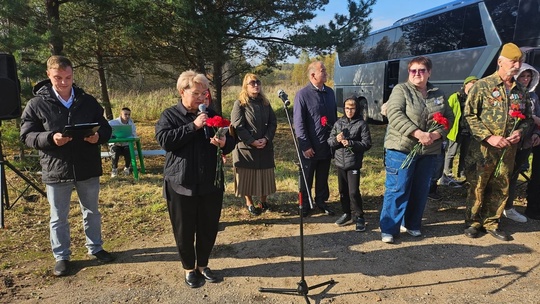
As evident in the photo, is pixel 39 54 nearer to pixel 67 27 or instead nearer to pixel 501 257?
pixel 67 27

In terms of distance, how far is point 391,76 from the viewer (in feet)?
38.5

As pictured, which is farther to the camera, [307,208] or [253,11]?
[253,11]

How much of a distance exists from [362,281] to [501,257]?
1.50 m

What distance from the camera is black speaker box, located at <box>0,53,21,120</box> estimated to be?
163 inches

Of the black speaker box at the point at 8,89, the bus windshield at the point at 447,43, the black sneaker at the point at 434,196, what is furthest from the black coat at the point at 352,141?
the bus windshield at the point at 447,43

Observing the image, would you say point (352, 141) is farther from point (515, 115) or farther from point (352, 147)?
point (515, 115)

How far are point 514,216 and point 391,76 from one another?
8.07 metres

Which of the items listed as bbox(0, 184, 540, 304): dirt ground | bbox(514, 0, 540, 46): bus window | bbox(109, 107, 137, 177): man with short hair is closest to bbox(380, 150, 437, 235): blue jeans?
bbox(0, 184, 540, 304): dirt ground

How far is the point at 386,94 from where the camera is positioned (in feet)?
38.9

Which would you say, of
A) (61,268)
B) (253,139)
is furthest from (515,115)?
(61,268)

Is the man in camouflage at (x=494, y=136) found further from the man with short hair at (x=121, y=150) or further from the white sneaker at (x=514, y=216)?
the man with short hair at (x=121, y=150)

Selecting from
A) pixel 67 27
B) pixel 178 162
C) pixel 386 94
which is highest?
pixel 67 27

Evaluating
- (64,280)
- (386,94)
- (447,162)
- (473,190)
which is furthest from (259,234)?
(386,94)

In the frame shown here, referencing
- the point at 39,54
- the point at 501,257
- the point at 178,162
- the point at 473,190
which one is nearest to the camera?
the point at 178,162
